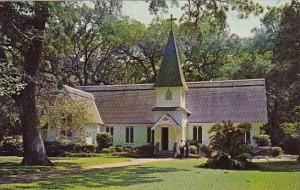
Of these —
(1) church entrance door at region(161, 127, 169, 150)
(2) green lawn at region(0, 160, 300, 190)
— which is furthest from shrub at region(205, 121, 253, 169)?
(1) church entrance door at region(161, 127, 169, 150)

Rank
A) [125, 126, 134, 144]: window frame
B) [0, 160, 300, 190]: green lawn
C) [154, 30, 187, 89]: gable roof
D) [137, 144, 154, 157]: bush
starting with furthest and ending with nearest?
[125, 126, 134, 144]: window frame < [154, 30, 187, 89]: gable roof < [137, 144, 154, 157]: bush < [0, 160, 300, 190]: green lawn

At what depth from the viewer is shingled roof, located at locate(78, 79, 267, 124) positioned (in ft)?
24.8

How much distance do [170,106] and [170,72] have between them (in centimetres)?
82

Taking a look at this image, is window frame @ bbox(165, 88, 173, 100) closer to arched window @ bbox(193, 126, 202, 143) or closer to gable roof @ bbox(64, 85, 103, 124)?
gable roof @ bbox(64, 85, 103, 124)

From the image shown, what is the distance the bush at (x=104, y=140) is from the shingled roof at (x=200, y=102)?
53 centimetres

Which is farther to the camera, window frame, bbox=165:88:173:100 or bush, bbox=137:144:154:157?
window frame, bbox=165:88:173:100

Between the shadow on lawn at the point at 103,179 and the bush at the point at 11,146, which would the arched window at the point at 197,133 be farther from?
the bush at the point at 11,146

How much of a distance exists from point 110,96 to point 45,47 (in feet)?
14.7

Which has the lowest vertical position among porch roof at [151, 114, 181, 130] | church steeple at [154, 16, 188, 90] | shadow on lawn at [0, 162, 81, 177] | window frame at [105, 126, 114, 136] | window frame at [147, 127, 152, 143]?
shadow on lawn at [0, 162, 81, 177]

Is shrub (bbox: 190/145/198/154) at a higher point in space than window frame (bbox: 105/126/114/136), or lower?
lower

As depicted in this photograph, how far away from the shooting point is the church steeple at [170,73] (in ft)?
31.5

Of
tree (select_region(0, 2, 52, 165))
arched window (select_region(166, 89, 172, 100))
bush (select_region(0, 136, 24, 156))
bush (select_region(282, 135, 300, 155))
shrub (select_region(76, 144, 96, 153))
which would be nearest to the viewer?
tree (select_region(0, 2, 52, 165))

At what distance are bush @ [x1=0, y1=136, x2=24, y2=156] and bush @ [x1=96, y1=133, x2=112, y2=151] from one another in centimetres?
199

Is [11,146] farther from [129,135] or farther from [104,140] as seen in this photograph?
[129,135]
